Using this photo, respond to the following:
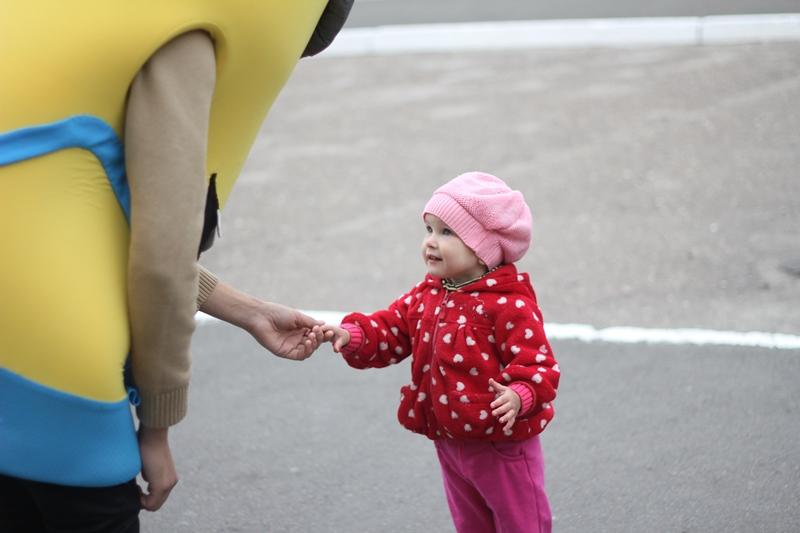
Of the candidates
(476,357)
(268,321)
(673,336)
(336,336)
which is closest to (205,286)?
(268,321)

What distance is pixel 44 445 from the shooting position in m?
2.10

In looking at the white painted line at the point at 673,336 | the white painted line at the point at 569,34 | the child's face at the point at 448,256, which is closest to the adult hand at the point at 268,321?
the child's face at the point at 448,256

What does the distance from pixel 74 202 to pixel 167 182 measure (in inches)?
6.3

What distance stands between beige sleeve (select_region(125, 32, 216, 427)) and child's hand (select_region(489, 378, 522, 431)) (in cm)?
82

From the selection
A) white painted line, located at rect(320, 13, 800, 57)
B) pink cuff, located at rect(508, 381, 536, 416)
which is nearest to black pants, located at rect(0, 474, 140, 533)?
pink cuff, located at rect(508, 381, 536, 416)

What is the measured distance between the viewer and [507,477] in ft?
9.50

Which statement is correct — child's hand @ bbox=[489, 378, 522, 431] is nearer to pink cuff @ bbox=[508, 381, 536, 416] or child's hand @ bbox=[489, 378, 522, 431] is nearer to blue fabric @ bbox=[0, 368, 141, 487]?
pink cuff @ bbox=[508, 381, 536, 416]

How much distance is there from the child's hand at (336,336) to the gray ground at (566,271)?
1226 millimetres

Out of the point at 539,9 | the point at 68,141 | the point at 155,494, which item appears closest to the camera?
the point at 68,141

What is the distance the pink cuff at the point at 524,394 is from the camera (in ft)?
8.78

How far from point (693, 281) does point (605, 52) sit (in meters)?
5.20

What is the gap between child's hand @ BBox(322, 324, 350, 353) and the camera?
2910mm

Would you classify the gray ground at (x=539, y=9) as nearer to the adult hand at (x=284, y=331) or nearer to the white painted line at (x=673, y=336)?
the white painted line at (x=673, y=336)

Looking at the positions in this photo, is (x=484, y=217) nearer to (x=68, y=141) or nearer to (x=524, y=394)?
(x=524, y=394)
